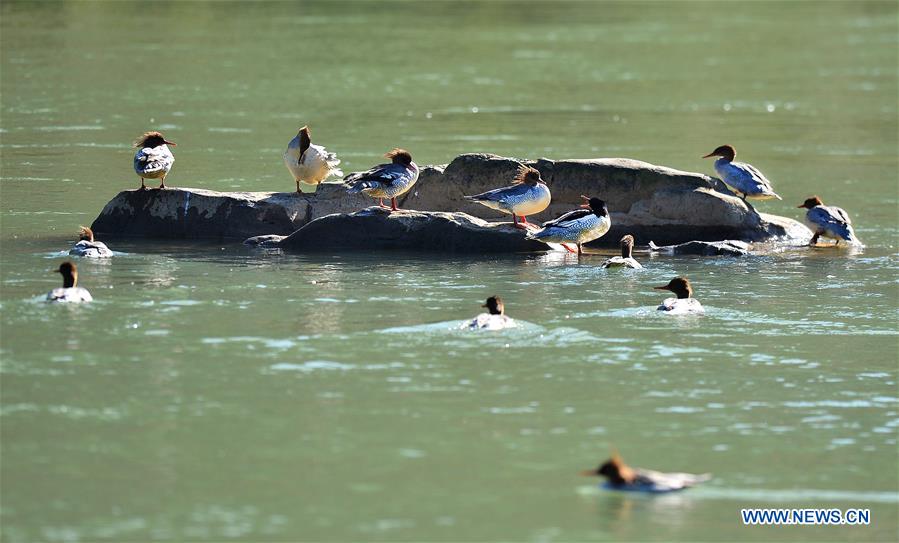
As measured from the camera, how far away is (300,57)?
129 ft

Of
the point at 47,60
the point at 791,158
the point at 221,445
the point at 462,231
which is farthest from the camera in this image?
the point at 47,60

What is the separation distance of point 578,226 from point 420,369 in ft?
19.7

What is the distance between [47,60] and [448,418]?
2862 cm

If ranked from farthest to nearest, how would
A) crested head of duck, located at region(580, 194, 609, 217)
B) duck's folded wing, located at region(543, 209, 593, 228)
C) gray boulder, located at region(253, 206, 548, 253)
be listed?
gray boulder, located at region(253, 206, 548, 253)
crested head of duck, located at region(580, 194, 609, 217)
duck's folded wing, located at region(543, 209, 593, 228)

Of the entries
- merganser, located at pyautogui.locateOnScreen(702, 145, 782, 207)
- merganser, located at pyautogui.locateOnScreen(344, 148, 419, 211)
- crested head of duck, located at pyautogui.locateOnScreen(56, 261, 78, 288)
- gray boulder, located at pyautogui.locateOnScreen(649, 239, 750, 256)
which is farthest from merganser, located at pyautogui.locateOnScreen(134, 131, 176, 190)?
merganser, located at pyautogui.locateOnScreen(702, 145, 782, 207)

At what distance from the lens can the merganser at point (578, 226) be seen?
1781 cm

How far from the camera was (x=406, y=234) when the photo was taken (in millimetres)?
18453

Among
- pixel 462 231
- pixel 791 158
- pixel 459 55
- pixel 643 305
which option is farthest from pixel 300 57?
pixel 643 305

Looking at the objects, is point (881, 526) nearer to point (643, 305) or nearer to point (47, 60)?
point (643, 305)

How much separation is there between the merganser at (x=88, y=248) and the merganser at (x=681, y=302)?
595 cm

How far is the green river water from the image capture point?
30.4 feet

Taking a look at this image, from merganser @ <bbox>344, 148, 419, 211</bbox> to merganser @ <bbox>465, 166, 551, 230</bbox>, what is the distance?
85cm

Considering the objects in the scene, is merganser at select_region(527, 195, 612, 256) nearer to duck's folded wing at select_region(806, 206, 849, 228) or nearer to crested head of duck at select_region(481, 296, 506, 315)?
duck's folded wing at select_region(806, 206, 849, 228)

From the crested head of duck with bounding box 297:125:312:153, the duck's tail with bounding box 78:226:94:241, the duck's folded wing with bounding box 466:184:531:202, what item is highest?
the crested head of duck with bounding box 297:125:312:153
